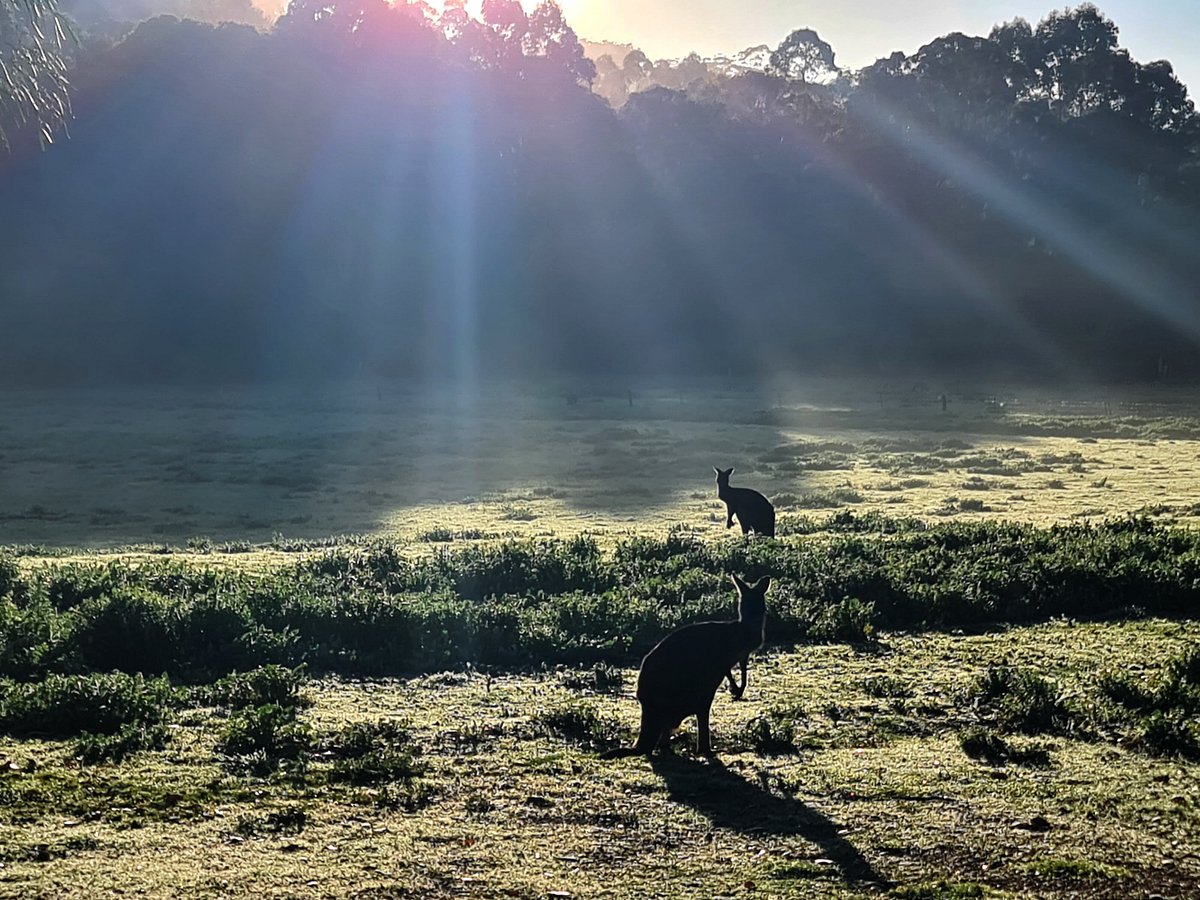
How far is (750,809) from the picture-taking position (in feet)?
22.7

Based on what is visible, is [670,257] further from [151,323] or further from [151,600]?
[151,600]

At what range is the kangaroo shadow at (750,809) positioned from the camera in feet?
20.1

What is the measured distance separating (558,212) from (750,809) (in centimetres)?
7089

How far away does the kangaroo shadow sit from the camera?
20.1 feet

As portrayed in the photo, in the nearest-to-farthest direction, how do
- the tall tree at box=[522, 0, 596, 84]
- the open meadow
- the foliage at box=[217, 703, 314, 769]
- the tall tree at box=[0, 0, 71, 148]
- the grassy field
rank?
the open meadow → the foliage at box=[217, 703, 314, 769] → the tall tree at box=[0, 0, 71, 148] → the grassy field → the tall tree at box=[522, 0, 596, 84]

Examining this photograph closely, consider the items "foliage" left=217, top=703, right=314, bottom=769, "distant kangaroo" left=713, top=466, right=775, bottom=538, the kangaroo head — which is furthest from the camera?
"distant kangaroo" left=713, top=466, right=775, bottom=538

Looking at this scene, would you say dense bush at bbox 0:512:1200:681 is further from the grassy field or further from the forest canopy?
the forest canopy

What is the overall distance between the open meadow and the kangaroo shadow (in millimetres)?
25

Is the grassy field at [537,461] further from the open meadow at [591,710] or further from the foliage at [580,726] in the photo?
the foliage at [580,726]

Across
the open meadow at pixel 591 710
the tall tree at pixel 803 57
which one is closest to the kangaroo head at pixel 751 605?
the open meadow at pixel 591 710

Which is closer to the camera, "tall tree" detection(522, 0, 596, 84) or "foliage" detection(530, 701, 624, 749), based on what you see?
"foliage" detection(530, 701, 624, 749)

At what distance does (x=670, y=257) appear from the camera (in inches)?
3073

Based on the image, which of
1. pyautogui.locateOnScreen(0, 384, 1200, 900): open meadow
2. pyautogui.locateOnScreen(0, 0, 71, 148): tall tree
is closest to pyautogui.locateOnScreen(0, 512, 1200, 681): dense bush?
pyautogui.locateOnScreen(0, 384, 1200, 900): open meadow

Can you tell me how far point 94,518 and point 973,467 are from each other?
20.9 metres
